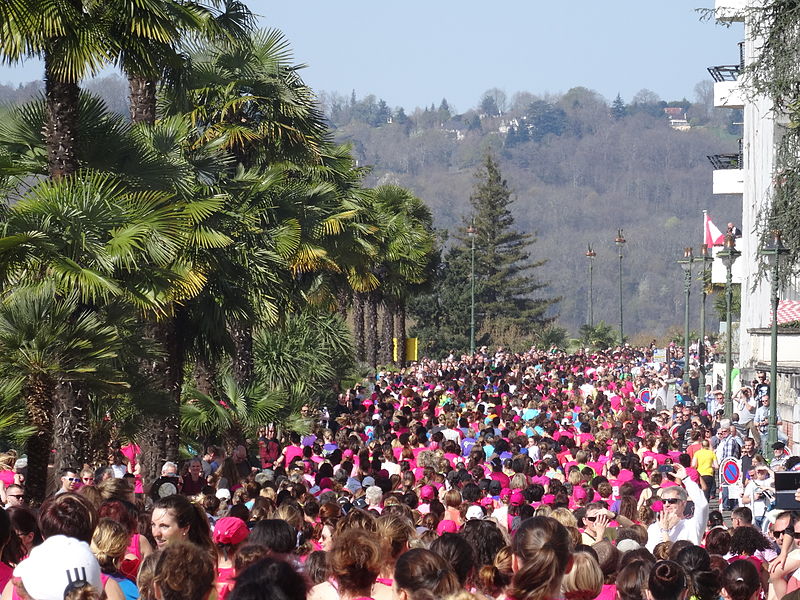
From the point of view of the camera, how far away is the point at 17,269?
44.9ft

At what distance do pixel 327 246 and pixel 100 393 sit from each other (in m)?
17.4

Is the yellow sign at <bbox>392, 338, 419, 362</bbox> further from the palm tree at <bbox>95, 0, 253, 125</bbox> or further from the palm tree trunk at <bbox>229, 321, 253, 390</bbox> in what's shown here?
the palm tree at <bbox>95, 0, 253, 125</bbox>

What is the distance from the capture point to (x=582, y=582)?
6688 mm

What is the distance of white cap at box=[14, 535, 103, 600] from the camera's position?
18.4 ft

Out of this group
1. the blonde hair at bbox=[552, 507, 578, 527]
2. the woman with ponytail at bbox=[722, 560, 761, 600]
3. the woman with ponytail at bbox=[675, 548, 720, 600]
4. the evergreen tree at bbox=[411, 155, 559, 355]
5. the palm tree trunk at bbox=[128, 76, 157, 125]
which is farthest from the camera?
the evergreen tree at bbox=[411, 155, 559, 355]

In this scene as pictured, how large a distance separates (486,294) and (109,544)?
9141 centimetres

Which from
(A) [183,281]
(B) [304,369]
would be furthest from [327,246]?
(A) [183,281]

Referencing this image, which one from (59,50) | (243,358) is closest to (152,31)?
(59,50)

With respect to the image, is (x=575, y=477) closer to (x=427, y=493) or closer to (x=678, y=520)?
(x=427, y=493)

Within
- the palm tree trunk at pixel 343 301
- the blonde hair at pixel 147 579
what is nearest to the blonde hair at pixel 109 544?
the blonde hair at pixel 147 579

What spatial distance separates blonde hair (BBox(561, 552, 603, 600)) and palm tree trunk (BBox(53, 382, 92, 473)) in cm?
883

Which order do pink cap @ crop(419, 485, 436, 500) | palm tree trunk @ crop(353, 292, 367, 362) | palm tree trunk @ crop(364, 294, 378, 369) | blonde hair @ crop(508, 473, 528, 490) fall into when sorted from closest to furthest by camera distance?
pink cap @ crop(419, 485, 436, 500) < blonde hair @ crop(508, 473, 528, 490) < palm tree trunk @ crop(353, 292, 367, 362) < palm tree trunk @ crop(364, 294, 378, 369)

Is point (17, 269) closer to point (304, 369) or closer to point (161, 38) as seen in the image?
point (161, 38)

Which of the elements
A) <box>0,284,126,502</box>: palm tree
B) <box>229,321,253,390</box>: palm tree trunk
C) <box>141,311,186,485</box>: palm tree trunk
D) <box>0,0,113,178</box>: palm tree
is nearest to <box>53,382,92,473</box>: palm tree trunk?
<box>0,284,126,502</box>: palm tree
